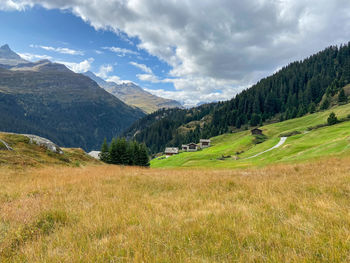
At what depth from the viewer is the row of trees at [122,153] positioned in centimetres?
5156

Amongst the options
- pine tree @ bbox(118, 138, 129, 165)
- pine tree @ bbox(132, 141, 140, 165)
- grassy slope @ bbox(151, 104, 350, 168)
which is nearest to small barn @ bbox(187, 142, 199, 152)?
grassy slope @ bbox(151, 104, 350, 168)

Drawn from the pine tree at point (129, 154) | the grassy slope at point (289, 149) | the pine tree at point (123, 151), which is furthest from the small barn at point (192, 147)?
the pine tree at point (123, 151)

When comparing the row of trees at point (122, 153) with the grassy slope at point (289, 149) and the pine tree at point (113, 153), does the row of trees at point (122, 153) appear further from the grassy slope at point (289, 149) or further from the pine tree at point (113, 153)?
the grassy slope at point (289, 149)

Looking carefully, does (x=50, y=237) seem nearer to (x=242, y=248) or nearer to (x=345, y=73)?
(x=242, y=248)

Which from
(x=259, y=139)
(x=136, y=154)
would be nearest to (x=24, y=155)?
(x=136, y=154)

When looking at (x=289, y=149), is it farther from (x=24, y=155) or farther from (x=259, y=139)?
(x=24, y=155)

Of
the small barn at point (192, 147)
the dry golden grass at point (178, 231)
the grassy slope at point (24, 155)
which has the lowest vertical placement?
the small barn at point (192, 147)

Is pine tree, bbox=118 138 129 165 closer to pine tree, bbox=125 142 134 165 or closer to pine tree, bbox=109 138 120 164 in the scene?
pine tree, bbox=125 142 134 165

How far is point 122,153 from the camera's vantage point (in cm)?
5300

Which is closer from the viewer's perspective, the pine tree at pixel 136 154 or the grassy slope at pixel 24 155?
the grassy slope at pixel 24 155

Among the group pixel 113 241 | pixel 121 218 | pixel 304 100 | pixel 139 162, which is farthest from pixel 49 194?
pixel 304 100

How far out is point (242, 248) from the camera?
3.13 metres

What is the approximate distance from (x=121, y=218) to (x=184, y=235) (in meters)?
1.87

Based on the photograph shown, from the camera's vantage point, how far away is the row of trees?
2030 inches
